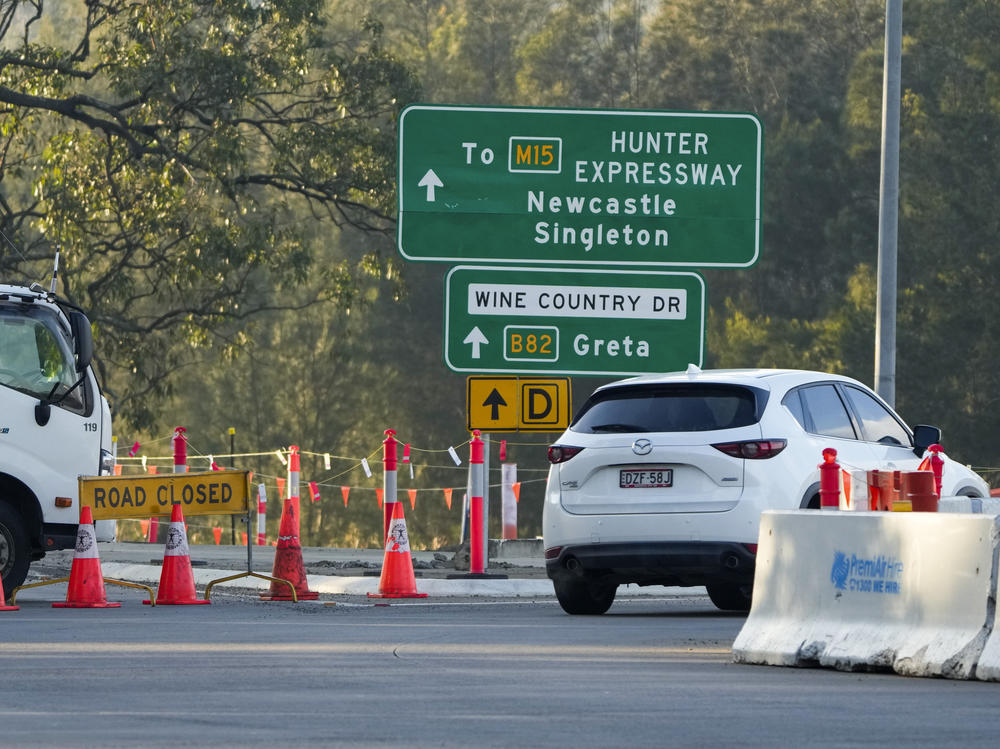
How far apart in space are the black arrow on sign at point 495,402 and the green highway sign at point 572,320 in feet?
0.82

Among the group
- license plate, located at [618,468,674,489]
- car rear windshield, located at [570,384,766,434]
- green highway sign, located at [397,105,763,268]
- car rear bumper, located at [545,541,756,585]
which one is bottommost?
car rear bumper, located at [545,541,756,585]

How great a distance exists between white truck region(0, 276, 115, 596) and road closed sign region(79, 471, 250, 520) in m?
0.34

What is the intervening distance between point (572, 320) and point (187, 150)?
13929 mm

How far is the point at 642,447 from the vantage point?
14.5 meters

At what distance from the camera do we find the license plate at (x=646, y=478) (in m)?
14.4

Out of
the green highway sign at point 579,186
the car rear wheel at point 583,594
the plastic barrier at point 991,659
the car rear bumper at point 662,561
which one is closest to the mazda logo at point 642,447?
the car rear bumper at point 662,561

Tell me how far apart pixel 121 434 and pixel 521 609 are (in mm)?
52293

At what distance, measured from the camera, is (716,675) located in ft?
35.4

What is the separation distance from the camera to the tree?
31812 millimetres

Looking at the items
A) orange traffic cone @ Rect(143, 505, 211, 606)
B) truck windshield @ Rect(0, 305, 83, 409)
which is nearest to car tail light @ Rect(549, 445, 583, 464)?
orange traffic cone @ Rect(143, 505, 211, 606)

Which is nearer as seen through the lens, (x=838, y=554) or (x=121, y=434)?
(x=838, y=554)

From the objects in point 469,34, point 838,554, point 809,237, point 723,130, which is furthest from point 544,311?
point 469,34

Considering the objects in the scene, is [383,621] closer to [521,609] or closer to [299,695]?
[521,609]

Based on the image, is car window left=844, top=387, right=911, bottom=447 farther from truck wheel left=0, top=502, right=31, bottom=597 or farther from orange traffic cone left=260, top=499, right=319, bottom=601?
truck wheel left=0, top=502, right=31, bottom=597
